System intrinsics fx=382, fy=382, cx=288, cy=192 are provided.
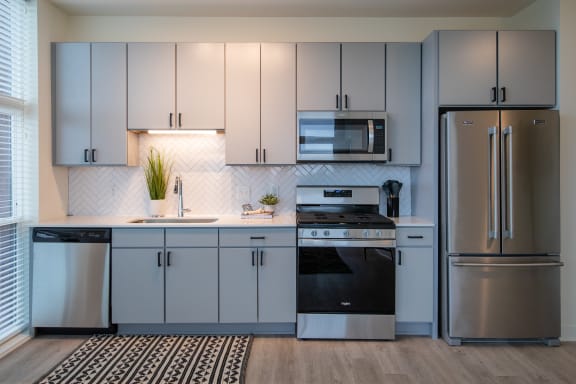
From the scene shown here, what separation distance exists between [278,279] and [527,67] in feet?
8.25

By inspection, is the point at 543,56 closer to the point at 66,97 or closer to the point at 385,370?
the point at 385,370

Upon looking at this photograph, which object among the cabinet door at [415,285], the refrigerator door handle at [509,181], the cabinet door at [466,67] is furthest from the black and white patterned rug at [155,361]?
the cabinet door at [466,67]

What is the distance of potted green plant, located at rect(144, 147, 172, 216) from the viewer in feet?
11.3

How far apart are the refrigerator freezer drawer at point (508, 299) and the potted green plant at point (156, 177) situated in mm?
2519

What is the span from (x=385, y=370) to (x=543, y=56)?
260cm

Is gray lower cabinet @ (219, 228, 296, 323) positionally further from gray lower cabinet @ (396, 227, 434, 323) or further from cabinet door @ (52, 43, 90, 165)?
cabinet door @ (52, 43, 90, 165)

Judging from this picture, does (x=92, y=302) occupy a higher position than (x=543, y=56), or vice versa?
(x=543, y=56)

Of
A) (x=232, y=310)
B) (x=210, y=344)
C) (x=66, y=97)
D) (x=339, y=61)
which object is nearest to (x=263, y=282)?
(x=232, y=310)

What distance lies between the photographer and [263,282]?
2963mm

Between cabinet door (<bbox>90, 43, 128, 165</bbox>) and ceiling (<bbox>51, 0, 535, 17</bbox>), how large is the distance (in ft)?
1.35

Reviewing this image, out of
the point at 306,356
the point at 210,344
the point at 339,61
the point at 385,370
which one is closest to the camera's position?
the point at 385,370

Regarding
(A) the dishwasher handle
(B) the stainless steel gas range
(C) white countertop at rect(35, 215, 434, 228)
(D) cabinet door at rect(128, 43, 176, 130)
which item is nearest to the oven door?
(B) the stainless steel gas range

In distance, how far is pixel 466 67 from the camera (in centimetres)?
295

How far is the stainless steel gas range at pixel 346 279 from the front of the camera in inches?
114
